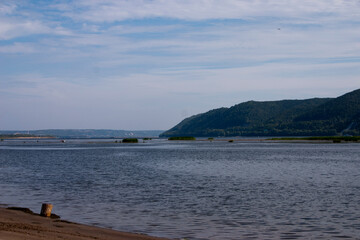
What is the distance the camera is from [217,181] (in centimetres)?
3997

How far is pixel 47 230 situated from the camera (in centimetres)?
1781

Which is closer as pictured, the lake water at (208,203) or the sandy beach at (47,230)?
the sandy beach at (47,230)

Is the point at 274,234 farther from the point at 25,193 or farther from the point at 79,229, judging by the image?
the point at 25,193

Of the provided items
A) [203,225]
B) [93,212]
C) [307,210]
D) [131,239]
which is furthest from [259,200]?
[131,239]

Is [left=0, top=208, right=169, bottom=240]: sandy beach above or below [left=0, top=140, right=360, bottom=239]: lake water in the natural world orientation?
above

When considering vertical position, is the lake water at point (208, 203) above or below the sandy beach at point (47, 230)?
below

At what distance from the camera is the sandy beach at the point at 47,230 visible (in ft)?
53.1

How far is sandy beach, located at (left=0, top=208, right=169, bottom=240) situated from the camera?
16172 mm

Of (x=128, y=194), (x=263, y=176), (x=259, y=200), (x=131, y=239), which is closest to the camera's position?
(x=131, y=239)

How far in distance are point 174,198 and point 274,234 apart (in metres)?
11.4

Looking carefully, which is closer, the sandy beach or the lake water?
the sandy beach

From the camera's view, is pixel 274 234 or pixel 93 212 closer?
pixel 274 234

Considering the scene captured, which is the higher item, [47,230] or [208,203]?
[47,230]

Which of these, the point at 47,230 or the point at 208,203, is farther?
the point at 208,203
